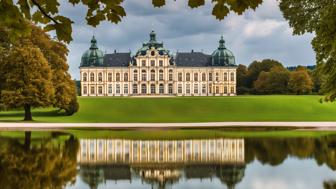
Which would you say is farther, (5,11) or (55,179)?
(55,179)

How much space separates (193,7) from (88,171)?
10.7 m

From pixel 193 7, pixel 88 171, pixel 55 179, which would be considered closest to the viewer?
pixel 193 7

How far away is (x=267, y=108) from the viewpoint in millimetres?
54062

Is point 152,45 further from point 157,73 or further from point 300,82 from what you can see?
point 300,82

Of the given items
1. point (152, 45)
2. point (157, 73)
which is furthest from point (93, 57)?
point (157, 73)

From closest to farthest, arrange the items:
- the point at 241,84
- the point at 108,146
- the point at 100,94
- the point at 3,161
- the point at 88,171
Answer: the point at 88,171
the point at 3,161
the point at 108,146
the point at 100,94
the point at 241,84

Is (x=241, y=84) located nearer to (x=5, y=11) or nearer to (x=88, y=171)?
(x=88, y=171)

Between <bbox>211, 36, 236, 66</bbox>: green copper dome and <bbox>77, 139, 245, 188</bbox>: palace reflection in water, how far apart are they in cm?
8005

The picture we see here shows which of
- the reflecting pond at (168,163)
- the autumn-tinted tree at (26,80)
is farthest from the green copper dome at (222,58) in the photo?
the reflecting pond at (168,163)

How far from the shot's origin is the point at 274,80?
9506 centimetres

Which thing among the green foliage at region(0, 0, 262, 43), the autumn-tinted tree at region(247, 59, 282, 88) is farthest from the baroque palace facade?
the green foliage at region(0, 0, 262, 43)

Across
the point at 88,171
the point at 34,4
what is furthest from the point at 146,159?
the point at 34,4

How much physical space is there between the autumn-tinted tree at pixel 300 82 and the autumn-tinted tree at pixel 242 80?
1320 cm

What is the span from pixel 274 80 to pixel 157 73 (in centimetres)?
2304
